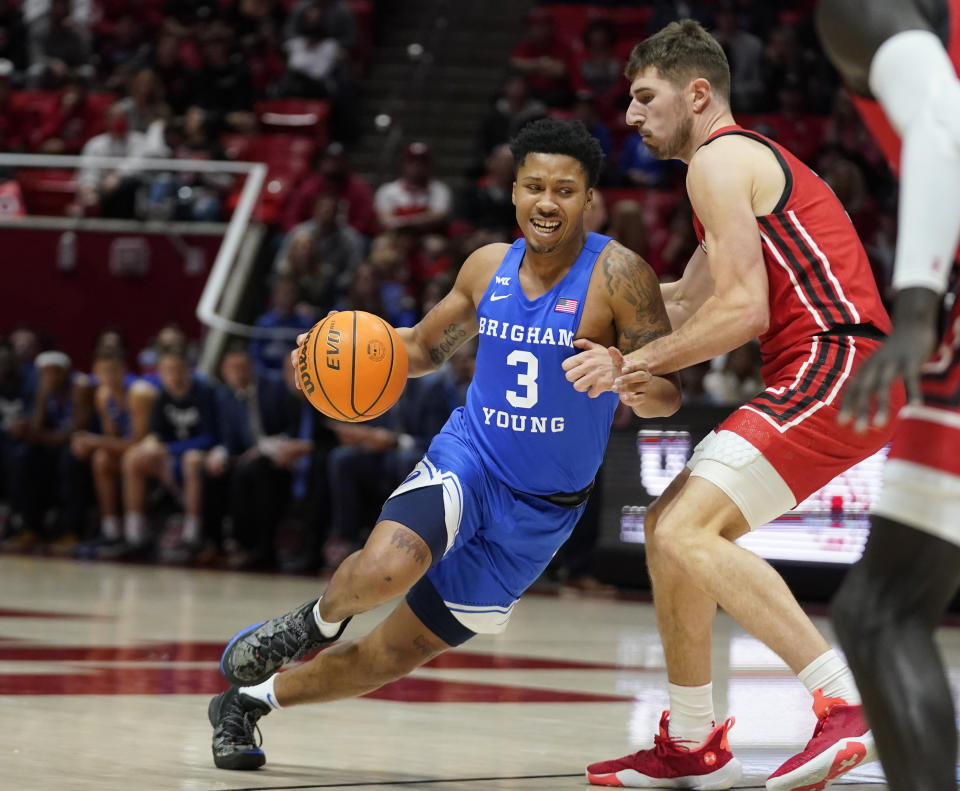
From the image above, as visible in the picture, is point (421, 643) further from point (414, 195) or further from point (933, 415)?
point (414, 195)

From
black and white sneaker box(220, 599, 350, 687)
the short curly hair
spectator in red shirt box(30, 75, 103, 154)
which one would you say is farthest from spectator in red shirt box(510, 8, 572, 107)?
black and white sneaker box(220, 599, 350, 687)

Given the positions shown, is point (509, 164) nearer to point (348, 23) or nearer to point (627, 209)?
point (627, 209)

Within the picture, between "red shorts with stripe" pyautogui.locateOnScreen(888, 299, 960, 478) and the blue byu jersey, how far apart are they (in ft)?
6.54

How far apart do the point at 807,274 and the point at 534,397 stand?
856mm

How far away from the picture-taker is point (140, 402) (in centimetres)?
1296

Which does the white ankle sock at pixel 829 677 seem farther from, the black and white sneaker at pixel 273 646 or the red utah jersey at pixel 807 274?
the black and white sneaker at pixel 273 646

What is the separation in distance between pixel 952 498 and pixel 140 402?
10953mm

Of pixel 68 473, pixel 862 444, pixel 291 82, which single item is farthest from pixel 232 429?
pixel 862 444

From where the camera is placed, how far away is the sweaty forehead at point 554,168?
4668mm

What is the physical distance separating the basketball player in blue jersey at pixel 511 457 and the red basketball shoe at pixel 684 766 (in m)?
0.55

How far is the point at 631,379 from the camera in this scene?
415 cm

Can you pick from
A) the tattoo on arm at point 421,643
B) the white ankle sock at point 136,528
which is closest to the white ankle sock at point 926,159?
the tattoo on arm at point 421,643

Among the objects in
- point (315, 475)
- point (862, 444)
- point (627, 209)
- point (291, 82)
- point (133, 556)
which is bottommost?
point (133, 556)

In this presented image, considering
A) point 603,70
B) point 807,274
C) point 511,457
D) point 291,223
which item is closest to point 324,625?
point 511,457
